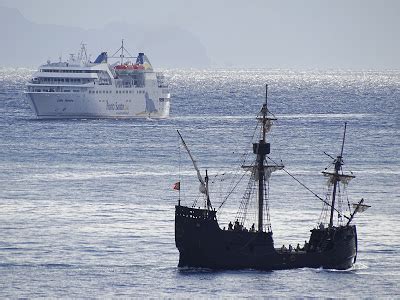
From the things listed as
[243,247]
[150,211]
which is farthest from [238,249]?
[150,211]

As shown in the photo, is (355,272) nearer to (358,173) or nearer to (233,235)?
(233,235)

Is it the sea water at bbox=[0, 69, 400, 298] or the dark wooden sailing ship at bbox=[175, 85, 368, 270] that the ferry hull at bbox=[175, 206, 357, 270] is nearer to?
the dark wooden sailing ship at bbox=[175, 85, 368, 270]

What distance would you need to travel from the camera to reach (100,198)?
102688 mm

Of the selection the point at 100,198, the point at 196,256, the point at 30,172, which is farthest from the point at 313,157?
the point at 196,256

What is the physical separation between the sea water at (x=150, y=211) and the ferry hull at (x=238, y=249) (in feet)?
2.00

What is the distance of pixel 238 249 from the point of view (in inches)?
2918

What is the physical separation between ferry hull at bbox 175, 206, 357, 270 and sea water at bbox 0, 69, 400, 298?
61 centimetres

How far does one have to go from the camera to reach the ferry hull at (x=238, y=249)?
7388 centimetres

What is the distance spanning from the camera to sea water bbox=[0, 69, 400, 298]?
233ft

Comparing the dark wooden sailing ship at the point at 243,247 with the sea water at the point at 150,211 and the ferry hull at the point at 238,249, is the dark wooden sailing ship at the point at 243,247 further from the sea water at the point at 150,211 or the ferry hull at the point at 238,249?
the sea water at the point at 150,211

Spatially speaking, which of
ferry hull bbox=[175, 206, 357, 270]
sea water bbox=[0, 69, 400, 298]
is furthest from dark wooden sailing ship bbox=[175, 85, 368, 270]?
sea water bbox=[0, 69, 400, 298]

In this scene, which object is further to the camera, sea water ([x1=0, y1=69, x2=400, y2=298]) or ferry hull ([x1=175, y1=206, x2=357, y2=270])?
ferry hull ([x1=175, y1=206, x2=357, y2=270])

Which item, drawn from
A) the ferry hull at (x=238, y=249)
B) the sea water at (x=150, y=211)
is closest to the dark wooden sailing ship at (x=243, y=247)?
the ferry hull at (x=238, y=249)

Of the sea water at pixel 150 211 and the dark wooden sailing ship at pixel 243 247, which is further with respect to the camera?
the dark wooden sailing ship at pixel 243 247
